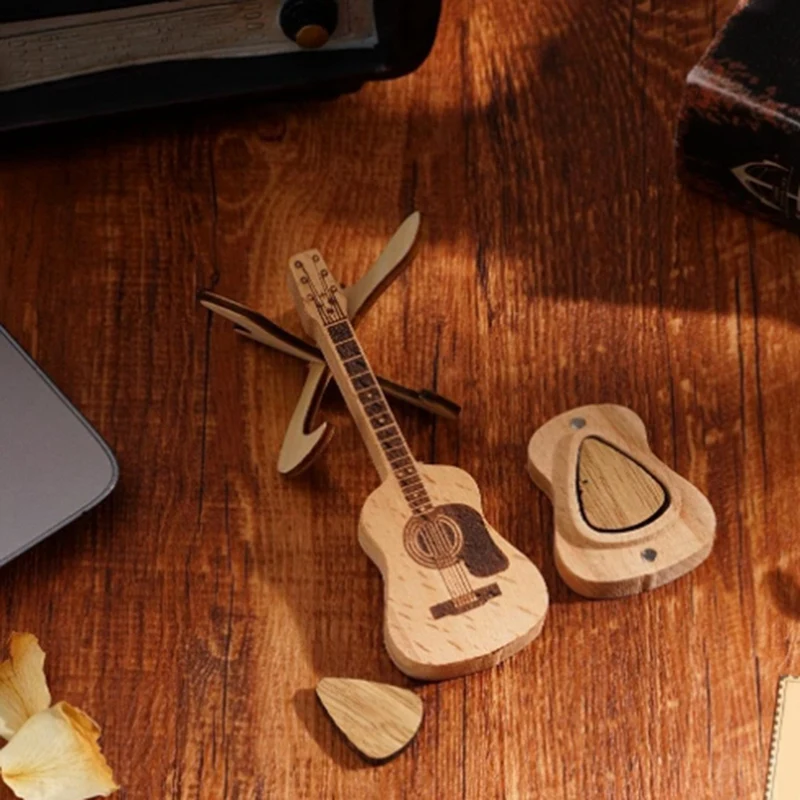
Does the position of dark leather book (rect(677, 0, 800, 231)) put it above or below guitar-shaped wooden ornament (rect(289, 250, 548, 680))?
above

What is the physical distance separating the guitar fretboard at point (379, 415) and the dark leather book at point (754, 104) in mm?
316

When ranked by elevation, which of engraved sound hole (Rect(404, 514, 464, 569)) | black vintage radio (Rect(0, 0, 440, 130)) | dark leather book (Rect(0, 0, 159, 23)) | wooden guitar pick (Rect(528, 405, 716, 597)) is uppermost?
dark leather book (Rect(0, 0, 159, 23))

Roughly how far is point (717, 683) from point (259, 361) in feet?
1.32

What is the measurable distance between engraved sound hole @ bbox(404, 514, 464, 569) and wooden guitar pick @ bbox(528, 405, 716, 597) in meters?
0.07

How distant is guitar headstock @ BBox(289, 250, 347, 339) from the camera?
98 centimetres

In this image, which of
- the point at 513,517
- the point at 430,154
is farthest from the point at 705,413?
the point at 430,154

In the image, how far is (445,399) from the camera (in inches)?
38.8

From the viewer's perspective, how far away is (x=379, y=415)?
3.14 ft

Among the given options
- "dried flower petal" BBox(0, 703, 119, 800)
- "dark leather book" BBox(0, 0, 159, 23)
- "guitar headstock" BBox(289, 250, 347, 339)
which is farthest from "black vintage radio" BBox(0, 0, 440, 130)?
"dried flower petal" BBox(0, 703, 119, 800)

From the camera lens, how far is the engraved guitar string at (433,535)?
906 millimetres

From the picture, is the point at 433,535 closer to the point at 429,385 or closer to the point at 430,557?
the point at 430,557

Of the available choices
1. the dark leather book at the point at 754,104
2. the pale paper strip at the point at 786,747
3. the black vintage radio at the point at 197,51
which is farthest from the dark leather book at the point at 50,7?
the pale paper strip at the point at 786,747

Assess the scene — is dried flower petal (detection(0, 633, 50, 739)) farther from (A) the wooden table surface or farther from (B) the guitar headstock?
(B) the guitar headstock

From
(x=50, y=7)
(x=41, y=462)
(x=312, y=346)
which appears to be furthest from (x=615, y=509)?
(x=50, y=7)
